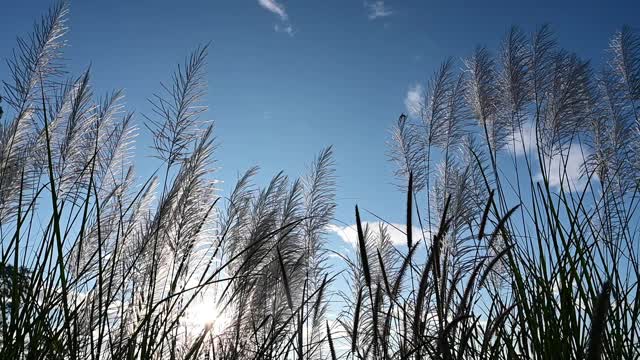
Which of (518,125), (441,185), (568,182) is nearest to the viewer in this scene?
(568,182)

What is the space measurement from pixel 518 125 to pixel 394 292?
78.3 inches

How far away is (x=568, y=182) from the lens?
2.43m

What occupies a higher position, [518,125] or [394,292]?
[518,125]

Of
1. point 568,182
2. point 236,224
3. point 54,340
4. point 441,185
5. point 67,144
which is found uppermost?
point 441,185

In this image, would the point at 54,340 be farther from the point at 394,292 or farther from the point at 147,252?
the point at 147,252

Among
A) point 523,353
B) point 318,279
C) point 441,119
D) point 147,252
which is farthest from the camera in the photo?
point 318,279

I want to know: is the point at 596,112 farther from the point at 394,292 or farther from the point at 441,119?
the point at 394,292

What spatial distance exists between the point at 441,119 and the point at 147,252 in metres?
2.72

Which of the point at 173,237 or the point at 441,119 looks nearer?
the point at 173,237

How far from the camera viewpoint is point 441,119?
4824 mm

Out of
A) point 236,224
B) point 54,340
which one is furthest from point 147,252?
point 54,340

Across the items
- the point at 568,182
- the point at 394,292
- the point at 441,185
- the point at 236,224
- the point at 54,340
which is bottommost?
the point at 54,340

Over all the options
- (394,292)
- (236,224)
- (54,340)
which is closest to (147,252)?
(236,224)

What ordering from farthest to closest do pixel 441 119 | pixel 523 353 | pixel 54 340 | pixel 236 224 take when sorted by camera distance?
pixel 441 119 → pixel 236 224 → pixel 523 353 → pixel 54 340
